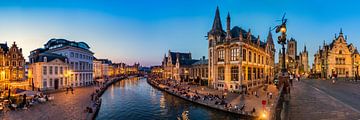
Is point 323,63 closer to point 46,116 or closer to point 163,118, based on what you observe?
point 163,118

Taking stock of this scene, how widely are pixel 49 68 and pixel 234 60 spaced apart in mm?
46856

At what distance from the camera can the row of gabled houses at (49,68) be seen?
150 ft

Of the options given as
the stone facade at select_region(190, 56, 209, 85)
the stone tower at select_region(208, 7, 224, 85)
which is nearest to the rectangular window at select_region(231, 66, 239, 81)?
the stone tower at select_region(208, 7, 224, 85)

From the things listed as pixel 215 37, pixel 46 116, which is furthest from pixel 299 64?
pixel 46 116

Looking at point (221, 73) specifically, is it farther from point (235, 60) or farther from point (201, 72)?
point (201, 72)

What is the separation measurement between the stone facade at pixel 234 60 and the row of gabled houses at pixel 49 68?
138 feet

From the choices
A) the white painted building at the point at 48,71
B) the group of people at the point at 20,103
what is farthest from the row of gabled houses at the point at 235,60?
the white painted building at the point at 48,71

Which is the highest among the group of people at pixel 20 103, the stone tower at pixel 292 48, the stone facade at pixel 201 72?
A: the stone tower at pixel 292 48

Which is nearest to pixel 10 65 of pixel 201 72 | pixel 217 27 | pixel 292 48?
pixel 201 72

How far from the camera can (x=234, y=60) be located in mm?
A: 44469

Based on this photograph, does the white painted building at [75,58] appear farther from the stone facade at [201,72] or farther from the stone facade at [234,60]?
the stone facade at [234,60]

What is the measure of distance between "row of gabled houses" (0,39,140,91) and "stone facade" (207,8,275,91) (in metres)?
42.1

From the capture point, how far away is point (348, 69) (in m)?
54.5

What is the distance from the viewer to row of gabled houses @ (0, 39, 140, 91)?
45.7 m
